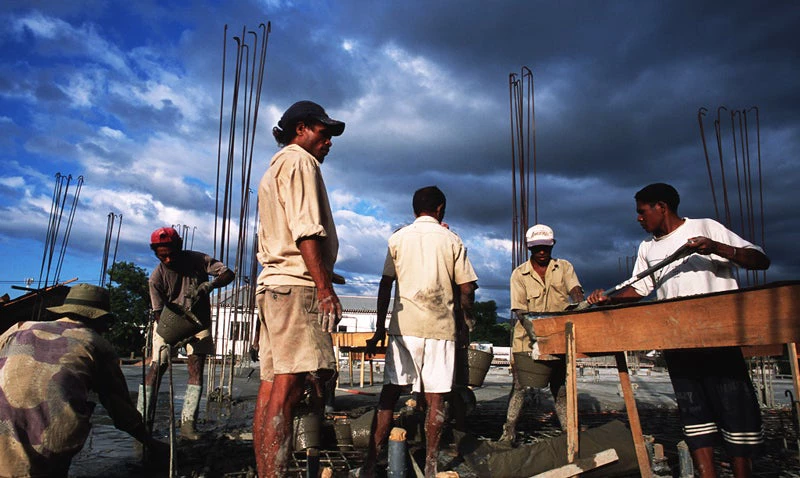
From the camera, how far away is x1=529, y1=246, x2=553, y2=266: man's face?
174 inches

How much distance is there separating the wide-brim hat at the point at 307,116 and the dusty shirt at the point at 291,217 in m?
0.17

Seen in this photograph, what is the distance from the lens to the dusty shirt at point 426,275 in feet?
10.2

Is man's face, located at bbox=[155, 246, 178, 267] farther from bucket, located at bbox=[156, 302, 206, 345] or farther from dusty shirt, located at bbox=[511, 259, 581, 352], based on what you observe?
dusty shirt, located at bbox=[511, 259, 581, 352]

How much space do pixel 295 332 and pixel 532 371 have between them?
245 cm

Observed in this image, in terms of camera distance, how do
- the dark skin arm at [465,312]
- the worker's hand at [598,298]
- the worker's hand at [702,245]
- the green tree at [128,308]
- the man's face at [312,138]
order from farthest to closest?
the green tree at [128,308] < the dark skin arm at [465,312] < the worker's hand at [598,298] < the man's face at [312,138] < the worker's hand at [702,245]

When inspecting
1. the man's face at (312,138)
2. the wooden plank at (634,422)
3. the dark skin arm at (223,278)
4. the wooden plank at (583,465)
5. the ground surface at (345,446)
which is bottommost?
the ground surface at (345,446)

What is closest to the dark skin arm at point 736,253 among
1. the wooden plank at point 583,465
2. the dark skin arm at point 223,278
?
the wooden plank at point 583,465

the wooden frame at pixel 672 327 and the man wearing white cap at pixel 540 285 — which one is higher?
the man wearing white cap at pixel 540 285

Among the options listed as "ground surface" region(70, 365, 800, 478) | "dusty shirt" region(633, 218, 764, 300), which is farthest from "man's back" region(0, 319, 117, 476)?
"dusty shirt" region(633, 218, 764, 300)

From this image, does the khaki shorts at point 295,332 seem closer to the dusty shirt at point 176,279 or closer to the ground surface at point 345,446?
the ground surface at point 345,446

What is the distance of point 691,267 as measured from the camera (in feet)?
9.00

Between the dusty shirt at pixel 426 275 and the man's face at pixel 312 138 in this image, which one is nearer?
the man's face at pixel 312 138

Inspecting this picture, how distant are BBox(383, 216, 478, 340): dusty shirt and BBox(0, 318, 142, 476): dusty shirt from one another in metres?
1.64

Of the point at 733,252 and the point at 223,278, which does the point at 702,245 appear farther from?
the point at 223,278
